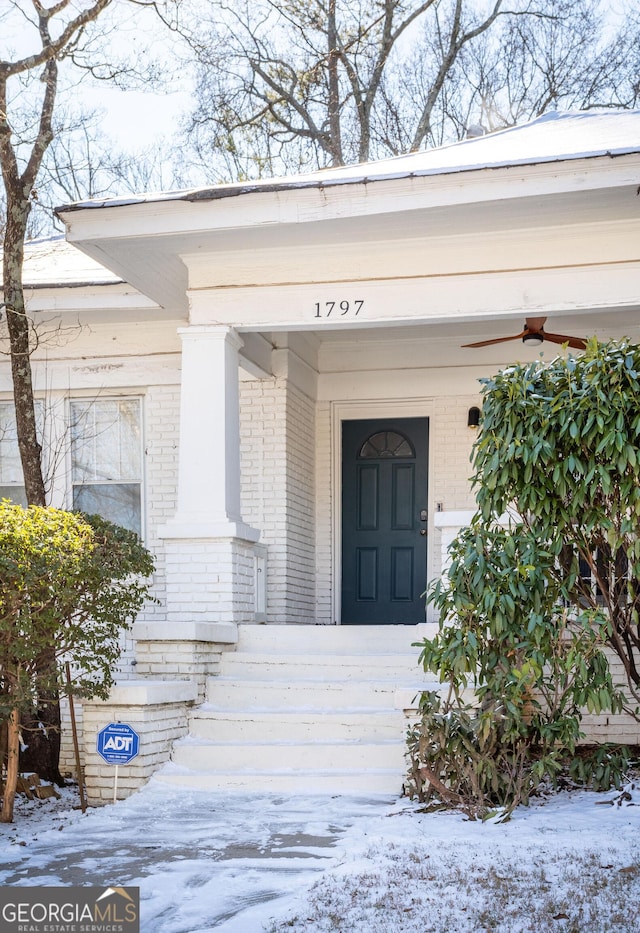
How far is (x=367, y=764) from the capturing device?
6207mm

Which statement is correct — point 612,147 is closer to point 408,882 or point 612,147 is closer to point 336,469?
point 336,469

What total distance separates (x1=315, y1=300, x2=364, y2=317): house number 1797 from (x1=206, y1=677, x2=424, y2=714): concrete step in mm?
2757

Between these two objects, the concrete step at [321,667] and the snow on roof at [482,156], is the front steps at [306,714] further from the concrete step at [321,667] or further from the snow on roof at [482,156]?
the snow on roof at [482,156]

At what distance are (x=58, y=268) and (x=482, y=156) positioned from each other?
4.48 m

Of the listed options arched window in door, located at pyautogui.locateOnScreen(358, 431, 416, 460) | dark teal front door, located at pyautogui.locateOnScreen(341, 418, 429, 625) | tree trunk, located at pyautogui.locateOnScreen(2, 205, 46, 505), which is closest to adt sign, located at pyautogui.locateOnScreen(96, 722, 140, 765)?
tree trunk, located at pyautogui.locateOnScreen(2, 205, 46, 505)

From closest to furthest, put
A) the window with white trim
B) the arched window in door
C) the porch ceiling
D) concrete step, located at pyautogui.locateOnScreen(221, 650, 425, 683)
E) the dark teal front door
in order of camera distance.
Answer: concrete step, located at pyautogui.locateOnScreen(221, 650, 425, 683) < the porch ceiling < the window with white trim < the dark teal front door < the arched window in door

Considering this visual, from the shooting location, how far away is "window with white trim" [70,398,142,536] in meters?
9.82

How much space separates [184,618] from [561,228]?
13.2 ft

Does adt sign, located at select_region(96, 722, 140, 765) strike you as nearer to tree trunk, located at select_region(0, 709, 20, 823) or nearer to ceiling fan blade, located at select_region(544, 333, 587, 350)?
tree trunk, located at select_region(0, 709, 20, 823)

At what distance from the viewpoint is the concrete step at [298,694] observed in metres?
6.78

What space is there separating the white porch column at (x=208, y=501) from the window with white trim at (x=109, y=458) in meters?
2.11

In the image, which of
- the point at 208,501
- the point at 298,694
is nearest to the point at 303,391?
the point at 208,501

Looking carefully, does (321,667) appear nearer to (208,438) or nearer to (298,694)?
(298,694)

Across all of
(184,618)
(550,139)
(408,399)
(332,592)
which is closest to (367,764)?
(184,618)
